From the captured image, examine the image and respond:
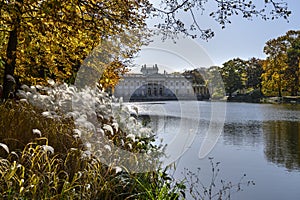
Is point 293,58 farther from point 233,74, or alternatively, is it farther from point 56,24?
point 56,24

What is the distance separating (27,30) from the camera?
3.56 meters

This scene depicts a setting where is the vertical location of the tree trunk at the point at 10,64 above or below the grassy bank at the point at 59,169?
above

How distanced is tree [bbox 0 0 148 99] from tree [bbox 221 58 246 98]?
40.8 meters

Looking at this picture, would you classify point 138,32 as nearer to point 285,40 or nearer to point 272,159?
point 272,159

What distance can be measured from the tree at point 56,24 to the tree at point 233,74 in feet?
134

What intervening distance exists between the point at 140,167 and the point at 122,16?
1951mm

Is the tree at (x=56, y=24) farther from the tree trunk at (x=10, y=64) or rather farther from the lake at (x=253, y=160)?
the lake at (x=253, y=160)

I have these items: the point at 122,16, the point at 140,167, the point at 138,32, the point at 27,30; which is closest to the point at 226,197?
the point at 140,167

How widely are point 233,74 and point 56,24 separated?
43436mm

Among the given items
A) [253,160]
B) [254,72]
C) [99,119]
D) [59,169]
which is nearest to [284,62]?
[254,72]

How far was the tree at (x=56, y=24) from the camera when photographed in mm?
3348

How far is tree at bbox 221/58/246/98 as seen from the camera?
149ft

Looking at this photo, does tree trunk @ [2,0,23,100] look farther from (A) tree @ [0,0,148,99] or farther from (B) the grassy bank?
(B) the grassy bank

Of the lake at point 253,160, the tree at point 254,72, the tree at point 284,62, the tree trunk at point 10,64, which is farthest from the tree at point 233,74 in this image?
the tree trunk at point 10,64
